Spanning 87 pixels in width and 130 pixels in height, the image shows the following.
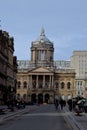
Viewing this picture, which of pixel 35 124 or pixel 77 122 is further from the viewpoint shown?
pixel 77 122

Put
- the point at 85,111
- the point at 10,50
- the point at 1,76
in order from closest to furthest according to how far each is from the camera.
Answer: the point at 85,111
the point at 1,76
the point at 10,50

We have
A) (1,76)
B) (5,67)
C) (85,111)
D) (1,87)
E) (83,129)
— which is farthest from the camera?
(5,67)

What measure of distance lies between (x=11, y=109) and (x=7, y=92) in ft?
162

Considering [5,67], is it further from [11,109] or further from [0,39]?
[11,109]

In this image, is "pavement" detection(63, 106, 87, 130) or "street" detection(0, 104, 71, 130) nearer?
"street" detection(0, 104, 71, 130)

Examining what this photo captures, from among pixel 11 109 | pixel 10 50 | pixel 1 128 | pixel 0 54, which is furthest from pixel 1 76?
pixel 1 128

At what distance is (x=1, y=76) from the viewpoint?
111 m

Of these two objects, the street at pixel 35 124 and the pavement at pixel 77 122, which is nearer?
the street at pixel 35 124

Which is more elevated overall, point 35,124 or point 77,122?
point 77,122

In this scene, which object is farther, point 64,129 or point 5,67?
point 5,67

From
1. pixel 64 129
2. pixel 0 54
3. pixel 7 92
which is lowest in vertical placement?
pixel 64 129

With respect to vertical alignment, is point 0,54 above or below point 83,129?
above

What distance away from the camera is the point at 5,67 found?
12169cm

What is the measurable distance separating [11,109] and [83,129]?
37.8 metres
